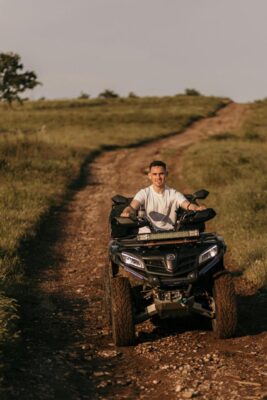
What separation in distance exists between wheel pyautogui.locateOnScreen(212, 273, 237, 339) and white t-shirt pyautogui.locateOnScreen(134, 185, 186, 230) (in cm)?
118

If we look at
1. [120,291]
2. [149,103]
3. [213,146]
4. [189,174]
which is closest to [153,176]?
[120,291]

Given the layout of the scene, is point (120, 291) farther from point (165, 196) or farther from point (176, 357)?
point (165, 196)

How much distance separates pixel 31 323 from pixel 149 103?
156 ft

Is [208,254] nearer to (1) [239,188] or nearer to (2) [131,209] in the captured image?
(2) [131,209]

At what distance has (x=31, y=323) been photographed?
7.00m

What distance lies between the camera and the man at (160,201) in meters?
7.23

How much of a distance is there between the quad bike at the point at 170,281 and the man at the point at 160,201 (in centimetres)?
67

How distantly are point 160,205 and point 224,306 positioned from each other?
1.58 meters

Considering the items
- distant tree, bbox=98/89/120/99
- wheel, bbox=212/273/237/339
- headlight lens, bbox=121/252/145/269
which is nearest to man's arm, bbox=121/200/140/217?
headlight lens, bbox=121/252/145/269

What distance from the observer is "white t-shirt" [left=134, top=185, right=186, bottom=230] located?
287 inches

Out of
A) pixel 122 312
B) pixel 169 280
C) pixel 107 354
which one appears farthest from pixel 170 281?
pixel 107 354

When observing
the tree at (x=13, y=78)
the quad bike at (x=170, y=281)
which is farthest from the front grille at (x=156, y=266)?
the tree at (x=13, y=78)

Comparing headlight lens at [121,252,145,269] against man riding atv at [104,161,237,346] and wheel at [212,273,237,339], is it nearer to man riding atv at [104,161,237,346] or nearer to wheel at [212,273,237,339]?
man riding atv at [104,161,237,346]

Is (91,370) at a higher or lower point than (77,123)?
lower
